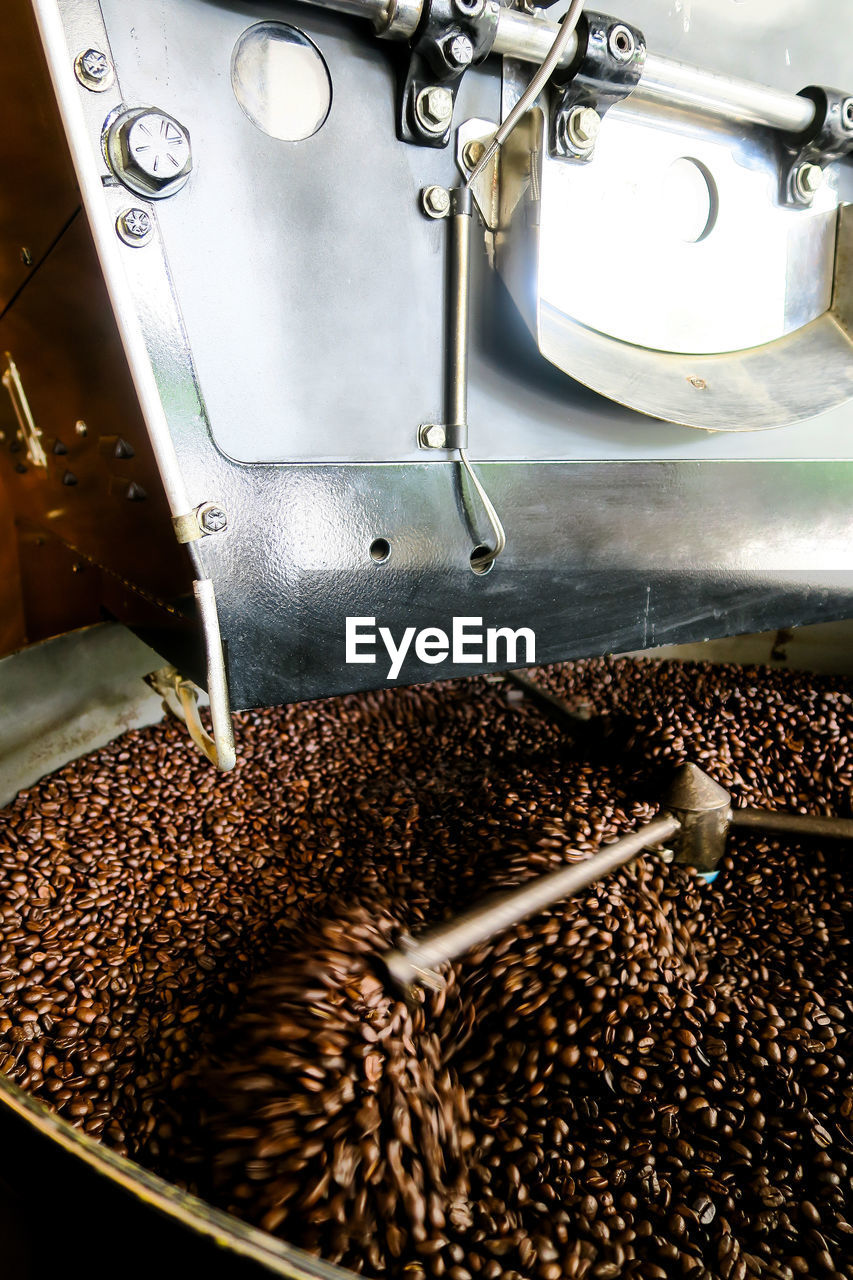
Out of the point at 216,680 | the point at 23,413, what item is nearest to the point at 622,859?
the point at 216,680

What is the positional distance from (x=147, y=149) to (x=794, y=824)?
5.27 ft

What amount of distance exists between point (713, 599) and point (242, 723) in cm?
128

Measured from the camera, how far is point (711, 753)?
1.85 metres

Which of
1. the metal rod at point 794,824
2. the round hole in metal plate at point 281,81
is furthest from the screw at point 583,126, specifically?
the metal rod at point 794,824

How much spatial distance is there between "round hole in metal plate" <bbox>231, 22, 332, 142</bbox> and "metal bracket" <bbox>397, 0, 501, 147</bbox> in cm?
13

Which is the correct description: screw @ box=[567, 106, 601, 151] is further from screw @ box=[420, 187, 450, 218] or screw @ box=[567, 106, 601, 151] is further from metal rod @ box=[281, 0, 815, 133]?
screw @ box=[420, 187, 450, 218]

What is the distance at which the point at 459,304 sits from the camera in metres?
1.28

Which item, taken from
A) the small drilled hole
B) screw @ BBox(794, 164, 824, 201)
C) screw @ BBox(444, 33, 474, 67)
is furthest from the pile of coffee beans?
screw @ BBox(444, 33, 474, 67)

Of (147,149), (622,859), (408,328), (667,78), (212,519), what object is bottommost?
(622,859)

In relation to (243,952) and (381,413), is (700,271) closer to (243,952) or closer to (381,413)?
(381,413)

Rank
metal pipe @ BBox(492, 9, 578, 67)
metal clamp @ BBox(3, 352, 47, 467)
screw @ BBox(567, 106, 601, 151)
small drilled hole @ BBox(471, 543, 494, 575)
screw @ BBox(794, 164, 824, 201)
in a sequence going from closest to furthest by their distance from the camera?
metal pipe @ BBox(492, 9, 578, 67)
screw @ BBox(567, 106, 601, 151)
small drilled hole @ BBox(471, 543, 494, 575)
screw @ BBox(794, 164, 824, 201)
metal clamp @ BBox(3, 352, 47, 467)

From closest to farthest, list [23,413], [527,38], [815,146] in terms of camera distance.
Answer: [527,38] < [815,146] < [23,413]

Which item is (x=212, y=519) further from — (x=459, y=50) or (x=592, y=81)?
(x=592, y=81)

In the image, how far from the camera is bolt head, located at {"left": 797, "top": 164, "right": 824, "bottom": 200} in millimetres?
1570
